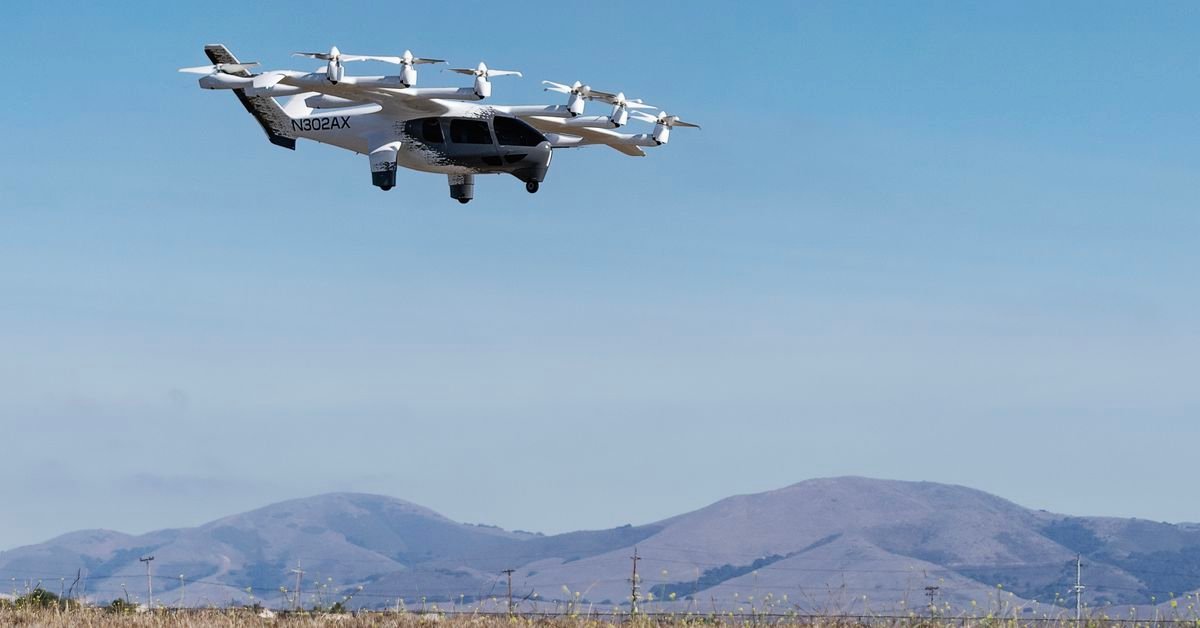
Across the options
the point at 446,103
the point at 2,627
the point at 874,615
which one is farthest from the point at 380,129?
the point at 874,615

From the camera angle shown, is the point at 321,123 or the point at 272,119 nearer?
the point at 321,123

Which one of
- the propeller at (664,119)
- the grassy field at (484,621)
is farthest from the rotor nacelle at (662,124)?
the grassy field at (484,621)

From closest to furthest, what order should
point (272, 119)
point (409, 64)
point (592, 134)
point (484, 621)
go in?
1. point (484, 621)
2. point (409, 64)
3. point (592, 134)
4. point (272, 119)

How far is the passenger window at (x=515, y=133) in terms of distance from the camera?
48219mm

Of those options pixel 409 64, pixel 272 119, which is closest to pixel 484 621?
pixel 409 64

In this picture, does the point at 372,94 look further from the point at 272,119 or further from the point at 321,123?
the point at 272,119

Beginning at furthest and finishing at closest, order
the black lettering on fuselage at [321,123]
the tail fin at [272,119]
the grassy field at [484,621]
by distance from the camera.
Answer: the tail fin at [272,119], the black lettering on fuselage at [321,123], the grassy field at [484,621]

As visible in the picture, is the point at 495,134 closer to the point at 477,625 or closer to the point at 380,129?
the point at 380,129

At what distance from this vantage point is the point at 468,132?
1921 inches

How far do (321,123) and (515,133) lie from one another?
24.2 feet

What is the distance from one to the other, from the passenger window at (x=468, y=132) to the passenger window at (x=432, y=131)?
1.22ft

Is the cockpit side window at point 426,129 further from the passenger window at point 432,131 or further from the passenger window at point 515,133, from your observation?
the passenger window at point 515,133

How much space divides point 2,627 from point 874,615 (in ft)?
53.9

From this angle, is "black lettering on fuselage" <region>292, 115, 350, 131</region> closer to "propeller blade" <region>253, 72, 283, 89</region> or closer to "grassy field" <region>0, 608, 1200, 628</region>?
"propeller blade" <region>253, 72, 283, 89</region>
